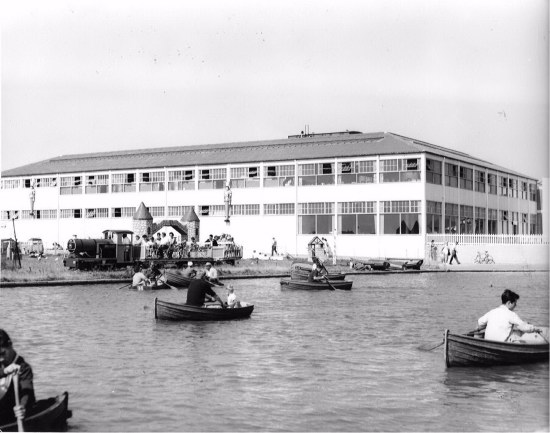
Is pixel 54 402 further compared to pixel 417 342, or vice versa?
pixel 417 342

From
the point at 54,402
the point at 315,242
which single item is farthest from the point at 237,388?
the point at 315,242

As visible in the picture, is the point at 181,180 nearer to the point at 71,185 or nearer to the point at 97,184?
the point at 97,184

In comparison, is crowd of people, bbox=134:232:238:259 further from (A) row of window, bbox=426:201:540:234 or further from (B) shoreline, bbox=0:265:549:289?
(A) row of window, bbox=426:201:540:234

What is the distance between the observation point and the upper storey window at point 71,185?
8700 cm

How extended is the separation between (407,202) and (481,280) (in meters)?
18.0

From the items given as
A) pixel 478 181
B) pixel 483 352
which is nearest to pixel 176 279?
pixel 483 352

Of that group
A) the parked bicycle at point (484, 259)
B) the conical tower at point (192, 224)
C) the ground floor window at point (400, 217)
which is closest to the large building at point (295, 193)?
the ground floor window at point (400, 217)

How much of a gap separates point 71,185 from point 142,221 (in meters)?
13.3

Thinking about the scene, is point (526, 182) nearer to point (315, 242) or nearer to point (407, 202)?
point (407, 202)

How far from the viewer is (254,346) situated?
2230 centimetres

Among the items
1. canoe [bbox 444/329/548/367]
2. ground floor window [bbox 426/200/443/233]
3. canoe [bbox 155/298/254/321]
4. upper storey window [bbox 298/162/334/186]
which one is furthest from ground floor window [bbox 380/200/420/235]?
canoe [bbox 444/329/548/367]

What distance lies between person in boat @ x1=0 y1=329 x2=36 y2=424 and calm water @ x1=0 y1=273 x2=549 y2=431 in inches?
77.3

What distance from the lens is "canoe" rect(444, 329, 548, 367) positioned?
60.0 ft

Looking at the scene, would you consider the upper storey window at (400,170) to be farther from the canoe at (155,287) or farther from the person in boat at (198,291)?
the person in boat at (198,291)
